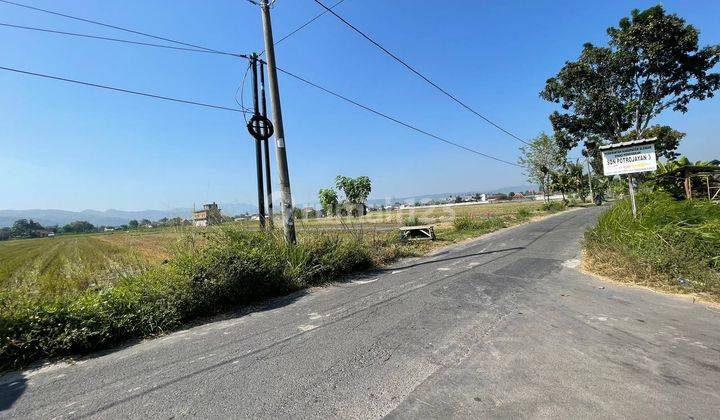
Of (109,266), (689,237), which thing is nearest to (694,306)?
(689,237)

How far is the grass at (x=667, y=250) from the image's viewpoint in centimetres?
548

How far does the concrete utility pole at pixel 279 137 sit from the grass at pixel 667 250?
21.9 feet

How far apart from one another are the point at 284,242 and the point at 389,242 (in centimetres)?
427

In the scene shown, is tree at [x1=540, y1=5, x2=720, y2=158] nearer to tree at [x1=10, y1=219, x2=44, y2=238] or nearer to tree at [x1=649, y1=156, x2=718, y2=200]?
tree at [x1=649, y1=156, x2=718, y2=200]

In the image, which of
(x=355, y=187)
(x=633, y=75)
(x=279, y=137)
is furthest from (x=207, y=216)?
(x=355, y=187)

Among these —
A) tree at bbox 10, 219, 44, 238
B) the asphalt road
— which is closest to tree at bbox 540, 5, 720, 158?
the asphalt road

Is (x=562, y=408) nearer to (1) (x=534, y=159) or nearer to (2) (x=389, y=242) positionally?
(2) (x=389, y=242)

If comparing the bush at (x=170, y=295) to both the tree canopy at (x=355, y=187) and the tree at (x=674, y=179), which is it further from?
the tree canopy at (x=355, y=187)

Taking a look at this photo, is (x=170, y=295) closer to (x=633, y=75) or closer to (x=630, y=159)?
(x=630, y=159)

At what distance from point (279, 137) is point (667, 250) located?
8.12m

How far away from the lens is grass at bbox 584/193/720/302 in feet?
18.0

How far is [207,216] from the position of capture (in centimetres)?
736

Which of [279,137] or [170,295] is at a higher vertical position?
[279,137]

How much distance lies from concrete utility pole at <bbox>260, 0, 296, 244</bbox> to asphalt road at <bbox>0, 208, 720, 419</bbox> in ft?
9.01
